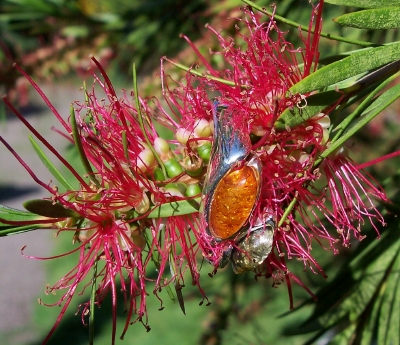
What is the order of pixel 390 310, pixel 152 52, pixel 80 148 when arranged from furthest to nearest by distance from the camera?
1. pixel 152 52
2. pixel 390 310
3. pixel 80 148

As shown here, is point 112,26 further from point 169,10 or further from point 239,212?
point 239,212

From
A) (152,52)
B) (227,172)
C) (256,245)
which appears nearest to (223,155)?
(227,172)

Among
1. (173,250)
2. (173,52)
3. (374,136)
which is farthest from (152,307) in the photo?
(173,250)

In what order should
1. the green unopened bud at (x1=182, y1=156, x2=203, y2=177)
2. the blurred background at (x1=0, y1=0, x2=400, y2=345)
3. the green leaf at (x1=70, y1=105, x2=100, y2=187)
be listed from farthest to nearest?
1. the blurred background at (x1=0, y1=0, x2=400, y2=345)
2. the green unopened bud at (x1=182, y1=156, x2=203, y2=177)
3. the green leaf at (x1=70, y1=105, x2=100, y2=187)

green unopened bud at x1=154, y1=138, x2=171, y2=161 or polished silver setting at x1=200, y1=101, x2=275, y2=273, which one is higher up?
green unopened bud at x1=154, y1=138, x2=171, y2=161

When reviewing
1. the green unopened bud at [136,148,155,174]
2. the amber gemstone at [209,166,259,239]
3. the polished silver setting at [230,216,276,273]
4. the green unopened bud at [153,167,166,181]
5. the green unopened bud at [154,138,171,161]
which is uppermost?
the green unopened bud at [154,138,171,161]

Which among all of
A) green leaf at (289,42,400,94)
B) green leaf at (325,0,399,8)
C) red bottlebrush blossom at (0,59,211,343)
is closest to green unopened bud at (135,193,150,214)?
red bottlebrush blossom at (0,59,211,343)

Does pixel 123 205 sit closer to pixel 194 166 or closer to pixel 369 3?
pixel 194 166

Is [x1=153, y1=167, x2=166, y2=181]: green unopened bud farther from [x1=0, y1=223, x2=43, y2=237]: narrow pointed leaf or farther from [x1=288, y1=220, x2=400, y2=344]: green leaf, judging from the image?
[x1=288, y1=220, x2=400, y2=344]: green leaf
